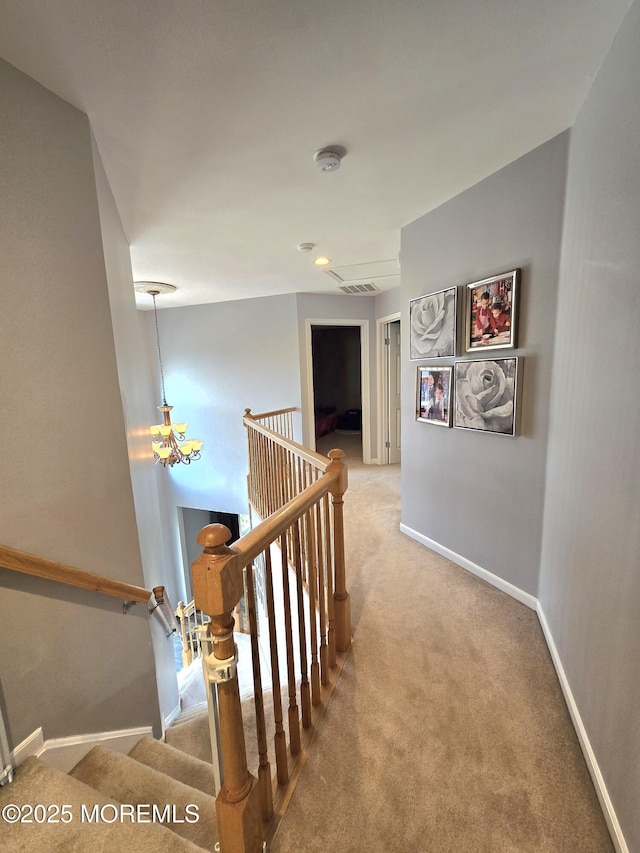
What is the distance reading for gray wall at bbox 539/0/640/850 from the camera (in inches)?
42.6

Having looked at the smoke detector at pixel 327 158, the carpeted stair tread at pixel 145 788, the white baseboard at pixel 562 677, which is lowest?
the carpeted stair tread at pixel 145 788

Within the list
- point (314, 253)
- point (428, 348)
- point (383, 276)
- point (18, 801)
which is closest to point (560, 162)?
point (428, 348)

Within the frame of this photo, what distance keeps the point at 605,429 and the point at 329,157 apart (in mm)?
1757

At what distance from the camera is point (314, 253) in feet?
11.0

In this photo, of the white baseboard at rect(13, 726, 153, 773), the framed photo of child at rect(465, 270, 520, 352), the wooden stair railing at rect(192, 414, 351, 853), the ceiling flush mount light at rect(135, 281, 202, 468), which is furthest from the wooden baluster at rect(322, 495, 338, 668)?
the ceiling flush mount light at rect(135, 281, 202, 468)

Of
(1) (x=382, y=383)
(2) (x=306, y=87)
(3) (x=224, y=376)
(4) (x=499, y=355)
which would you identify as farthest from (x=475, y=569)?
(3) (x=224, y=376)

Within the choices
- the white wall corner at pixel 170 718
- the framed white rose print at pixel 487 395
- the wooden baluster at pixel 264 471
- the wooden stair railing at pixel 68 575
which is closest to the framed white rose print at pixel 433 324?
the framed white rose print at pixel 487 395

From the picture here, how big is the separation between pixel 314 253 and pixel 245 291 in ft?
6.19

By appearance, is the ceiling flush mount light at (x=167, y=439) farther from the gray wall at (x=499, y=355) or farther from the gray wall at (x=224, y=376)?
the gray wall at (x=499, y=355)

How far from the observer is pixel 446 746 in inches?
54.2

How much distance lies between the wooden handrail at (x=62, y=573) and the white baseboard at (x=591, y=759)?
193 cm

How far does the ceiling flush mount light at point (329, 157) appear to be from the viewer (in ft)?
5.84

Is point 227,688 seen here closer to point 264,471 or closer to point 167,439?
point 264,471

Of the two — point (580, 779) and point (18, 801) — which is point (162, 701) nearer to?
point (18, 801)
